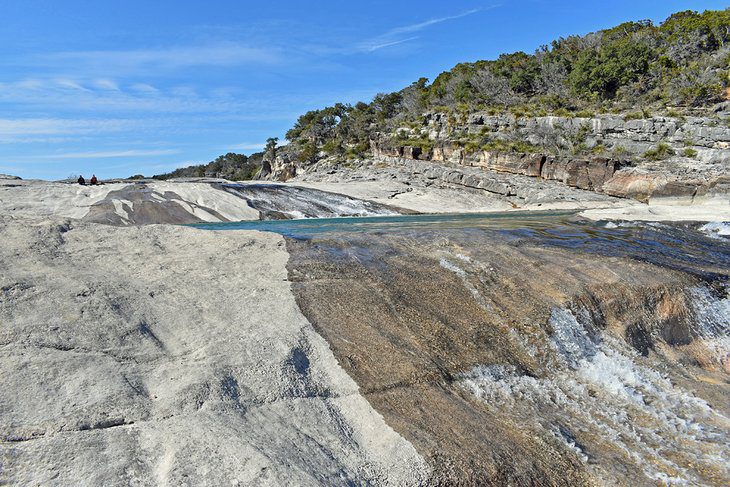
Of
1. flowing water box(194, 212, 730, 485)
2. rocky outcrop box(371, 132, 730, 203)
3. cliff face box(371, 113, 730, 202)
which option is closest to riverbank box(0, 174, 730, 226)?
rocky outcrop box(371, 132, 730, 203)

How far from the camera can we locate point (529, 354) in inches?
268

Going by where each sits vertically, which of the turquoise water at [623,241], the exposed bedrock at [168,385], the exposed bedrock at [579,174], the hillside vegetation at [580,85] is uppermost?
the hillside vegetation at [580,85]

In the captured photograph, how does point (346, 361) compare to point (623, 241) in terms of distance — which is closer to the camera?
point (346, 361)

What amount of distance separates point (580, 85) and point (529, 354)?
6292 centimetres

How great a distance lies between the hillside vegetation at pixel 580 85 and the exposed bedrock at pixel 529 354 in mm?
47265

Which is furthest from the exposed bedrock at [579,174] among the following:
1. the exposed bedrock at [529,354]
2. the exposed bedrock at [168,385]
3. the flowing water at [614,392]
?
the exposed bedrock at [168,385]

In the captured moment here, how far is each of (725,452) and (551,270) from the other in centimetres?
441

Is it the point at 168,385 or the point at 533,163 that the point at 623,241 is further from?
the point at 533,163

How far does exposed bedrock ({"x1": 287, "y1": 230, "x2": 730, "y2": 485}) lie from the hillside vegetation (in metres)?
47.3

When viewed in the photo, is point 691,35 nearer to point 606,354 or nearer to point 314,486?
point 606,354

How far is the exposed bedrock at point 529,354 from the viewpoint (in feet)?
15.8

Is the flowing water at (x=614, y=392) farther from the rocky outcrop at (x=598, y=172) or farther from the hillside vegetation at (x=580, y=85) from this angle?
the hillside vegetation at (x=580, y=85)

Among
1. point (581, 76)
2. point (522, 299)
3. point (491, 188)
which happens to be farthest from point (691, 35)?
point (522, 299)

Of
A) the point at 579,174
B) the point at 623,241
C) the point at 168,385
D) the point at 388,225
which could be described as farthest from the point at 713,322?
the point at 579,174
